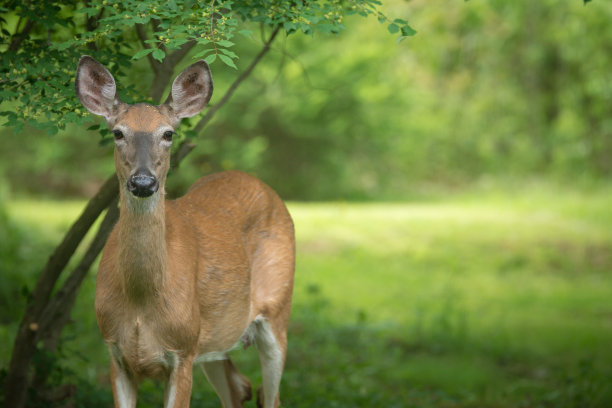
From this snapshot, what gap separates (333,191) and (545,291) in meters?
7.11

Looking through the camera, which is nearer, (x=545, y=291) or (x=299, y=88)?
(x=545, y=291)

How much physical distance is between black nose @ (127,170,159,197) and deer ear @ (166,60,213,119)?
574mm

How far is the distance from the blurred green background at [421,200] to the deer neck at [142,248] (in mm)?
1809

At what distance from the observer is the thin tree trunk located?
4805mm

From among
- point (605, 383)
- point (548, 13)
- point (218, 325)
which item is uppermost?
point (548, 13)

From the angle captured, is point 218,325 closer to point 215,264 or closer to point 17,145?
point 215,264

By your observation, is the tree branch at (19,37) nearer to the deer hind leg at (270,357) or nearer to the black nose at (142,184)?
the black nose at (142,184)

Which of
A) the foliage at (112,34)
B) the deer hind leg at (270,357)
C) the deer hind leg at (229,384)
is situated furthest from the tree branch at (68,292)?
the deer hind leg at (270,357)

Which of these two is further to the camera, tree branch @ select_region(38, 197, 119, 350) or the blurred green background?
the blurred green background

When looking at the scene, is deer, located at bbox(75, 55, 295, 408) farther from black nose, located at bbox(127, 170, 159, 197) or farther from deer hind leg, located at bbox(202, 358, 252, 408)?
deer hind leg, located at bbox(202, 358, 252, 408)

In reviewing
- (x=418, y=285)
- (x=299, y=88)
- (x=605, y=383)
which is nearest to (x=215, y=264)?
(x=605, y=383)

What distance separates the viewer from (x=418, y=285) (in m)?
11.1

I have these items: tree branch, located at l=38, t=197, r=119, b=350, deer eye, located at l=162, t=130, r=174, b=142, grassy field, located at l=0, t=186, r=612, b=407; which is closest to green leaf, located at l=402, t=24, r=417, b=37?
deer eye, located at l=162, t=130, r=174, b=142

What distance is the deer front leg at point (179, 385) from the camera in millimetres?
3854
